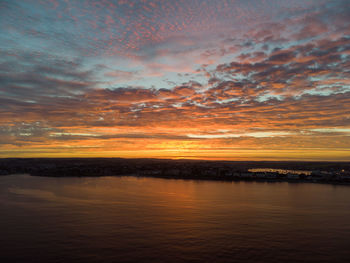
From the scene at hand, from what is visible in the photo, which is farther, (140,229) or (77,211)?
(77,211)

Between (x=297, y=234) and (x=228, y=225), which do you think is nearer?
(x=297, y=234)

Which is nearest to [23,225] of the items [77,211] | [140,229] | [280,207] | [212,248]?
[77,211]

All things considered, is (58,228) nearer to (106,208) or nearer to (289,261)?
(106,208)

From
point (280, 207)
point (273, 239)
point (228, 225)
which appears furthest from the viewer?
point (280, 207)

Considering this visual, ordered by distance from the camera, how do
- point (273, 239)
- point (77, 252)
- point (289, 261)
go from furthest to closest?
point (273, 239) < point (77, 252) < point (289, 261)

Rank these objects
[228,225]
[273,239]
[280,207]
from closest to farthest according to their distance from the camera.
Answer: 1. [273,239]
2. [228,225]
3. [280,207]

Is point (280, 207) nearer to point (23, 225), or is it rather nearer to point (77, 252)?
point (77, 252)

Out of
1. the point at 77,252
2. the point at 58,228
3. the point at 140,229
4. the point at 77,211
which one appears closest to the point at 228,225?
the point at 140,229

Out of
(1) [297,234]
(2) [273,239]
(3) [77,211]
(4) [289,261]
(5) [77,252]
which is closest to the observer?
(4) [289,261]

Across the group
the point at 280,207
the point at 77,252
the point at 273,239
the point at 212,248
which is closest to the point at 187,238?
the point at 212,248
